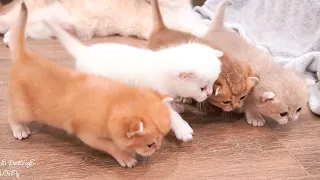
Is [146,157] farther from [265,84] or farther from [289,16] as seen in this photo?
[289,16]

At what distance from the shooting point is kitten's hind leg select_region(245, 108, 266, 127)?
1391 mm

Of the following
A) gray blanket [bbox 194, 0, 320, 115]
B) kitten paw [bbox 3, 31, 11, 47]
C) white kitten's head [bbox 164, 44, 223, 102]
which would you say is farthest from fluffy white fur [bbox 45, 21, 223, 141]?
kitten paw [bbox 3, 31, 11, 47]

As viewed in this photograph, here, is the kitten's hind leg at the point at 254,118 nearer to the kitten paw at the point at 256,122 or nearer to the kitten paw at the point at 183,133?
the kitten paw at the point at 256,122

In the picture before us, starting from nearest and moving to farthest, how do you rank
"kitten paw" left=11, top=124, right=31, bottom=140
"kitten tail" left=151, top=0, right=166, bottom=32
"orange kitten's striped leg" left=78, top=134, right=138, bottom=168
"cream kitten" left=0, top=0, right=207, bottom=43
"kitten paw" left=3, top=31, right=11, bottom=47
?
"orange kitten's striped leg" left=78, top=134, right=138, bottom=168, "kitten paw" left=11, top=124, right=31, bottom=140, "kitten tail" left=151, top=0, right=166, bottom=32, "kitten paw" left=3, top=31, right=11, bottom=47, "cream kitten" left=0, top=0, right=207, bottom=43

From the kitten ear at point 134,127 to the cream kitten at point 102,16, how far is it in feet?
3.79

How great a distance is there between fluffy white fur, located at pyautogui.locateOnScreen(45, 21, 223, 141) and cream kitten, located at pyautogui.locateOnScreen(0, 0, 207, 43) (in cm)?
83

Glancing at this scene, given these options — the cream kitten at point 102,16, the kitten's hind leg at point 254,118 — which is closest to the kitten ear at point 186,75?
the kitten's hind leg at point 254,118

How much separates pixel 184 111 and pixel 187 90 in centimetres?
25

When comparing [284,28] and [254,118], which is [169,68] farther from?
[284,28]

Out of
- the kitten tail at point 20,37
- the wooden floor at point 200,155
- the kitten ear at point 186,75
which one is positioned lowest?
the wooden floor at point 200,155

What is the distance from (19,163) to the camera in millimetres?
1156

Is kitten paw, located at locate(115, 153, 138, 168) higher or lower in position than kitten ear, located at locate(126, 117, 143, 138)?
lower

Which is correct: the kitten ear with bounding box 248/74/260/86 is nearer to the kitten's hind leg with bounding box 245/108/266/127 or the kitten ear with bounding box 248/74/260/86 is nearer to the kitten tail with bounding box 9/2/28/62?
the kitten's hind leg with bounding box 245/108/266/127

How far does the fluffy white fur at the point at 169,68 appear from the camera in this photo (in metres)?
1.21
